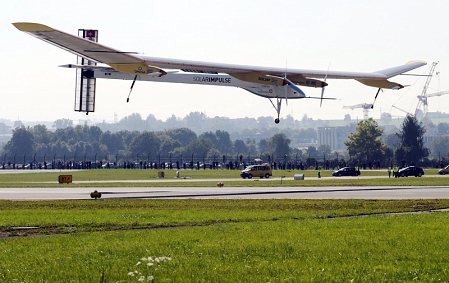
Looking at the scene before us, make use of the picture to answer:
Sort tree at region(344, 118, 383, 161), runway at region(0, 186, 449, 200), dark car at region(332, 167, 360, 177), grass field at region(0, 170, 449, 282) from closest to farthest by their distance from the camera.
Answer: grass field at region(0, 170, 449, 282) < runway at region(0, 186, 449, 200) < dark car at region(332, 167, 360, 177) < tree at region(344, 118, 383, 161)

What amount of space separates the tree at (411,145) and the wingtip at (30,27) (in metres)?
96.7

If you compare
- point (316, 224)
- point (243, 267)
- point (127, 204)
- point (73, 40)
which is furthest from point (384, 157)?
point (243, 267)

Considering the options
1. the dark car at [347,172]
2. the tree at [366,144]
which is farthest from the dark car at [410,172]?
the tree at [366,144]

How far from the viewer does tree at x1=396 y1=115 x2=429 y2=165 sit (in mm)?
132375

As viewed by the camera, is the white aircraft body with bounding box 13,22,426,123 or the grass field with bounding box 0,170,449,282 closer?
the grass field with bounding box 0,170,449,282

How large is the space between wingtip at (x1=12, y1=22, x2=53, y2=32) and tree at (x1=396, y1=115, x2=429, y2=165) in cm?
9672

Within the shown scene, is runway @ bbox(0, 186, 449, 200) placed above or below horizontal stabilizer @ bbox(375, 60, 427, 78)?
below

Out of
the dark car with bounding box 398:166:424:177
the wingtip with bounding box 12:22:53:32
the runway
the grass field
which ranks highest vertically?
the wingtip with bounding box 12:22:53:32

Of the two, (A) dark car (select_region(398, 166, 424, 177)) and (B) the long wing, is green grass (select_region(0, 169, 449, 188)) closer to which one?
(A) dark car (select_region(398, 166, 424, 177))

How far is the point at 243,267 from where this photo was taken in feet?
50.6

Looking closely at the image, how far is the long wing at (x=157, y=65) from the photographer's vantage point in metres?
48.0

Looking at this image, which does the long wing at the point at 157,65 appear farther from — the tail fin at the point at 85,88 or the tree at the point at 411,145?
the tree at the point at 411,145

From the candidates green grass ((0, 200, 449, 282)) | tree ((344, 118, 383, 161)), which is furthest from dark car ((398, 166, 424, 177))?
tree ((344, 118, 383, 161))

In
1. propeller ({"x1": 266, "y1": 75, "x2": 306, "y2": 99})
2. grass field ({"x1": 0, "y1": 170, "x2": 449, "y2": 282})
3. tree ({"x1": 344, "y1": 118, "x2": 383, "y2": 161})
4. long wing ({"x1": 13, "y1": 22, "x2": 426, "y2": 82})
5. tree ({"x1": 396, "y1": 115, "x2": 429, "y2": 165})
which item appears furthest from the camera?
tree ({"x1": 344, "y1": 118, "x2": 383, "y2": 161})
